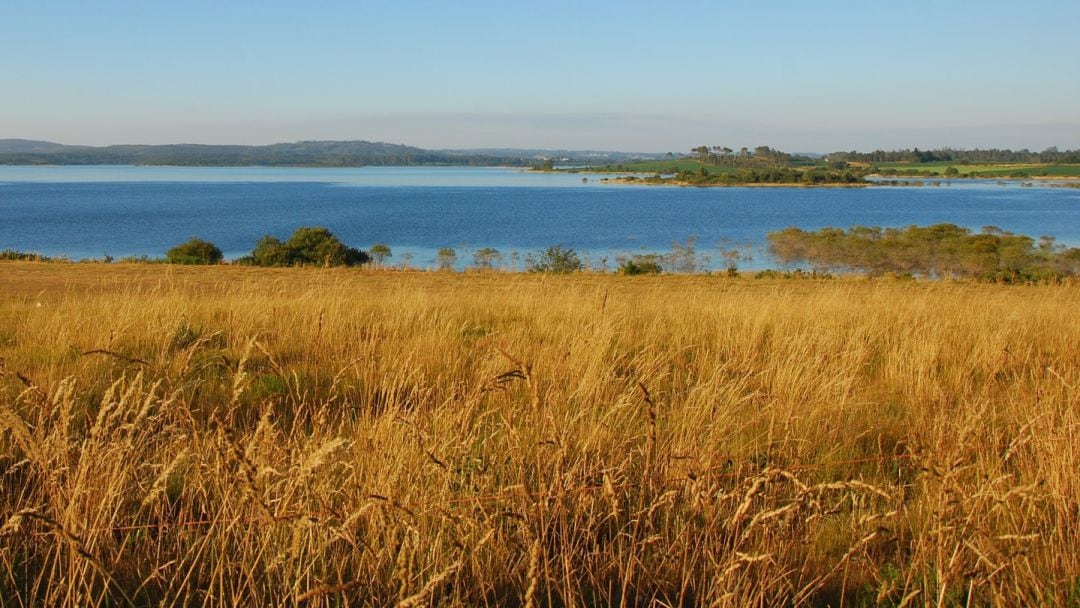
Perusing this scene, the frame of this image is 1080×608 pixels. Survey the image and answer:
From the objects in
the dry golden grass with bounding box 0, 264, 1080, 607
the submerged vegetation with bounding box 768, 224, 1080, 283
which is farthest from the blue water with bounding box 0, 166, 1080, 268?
the dry golden grass with bounding box 0, 264, 1080, 607

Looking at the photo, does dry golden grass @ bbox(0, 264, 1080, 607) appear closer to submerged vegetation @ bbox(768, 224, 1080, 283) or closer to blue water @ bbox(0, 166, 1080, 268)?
submerged vegetation @ bbox(768, 224, 1080, 283)

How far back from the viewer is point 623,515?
3.47 meters

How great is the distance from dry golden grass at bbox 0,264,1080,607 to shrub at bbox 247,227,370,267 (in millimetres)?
29150

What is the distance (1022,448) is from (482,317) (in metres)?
6.60

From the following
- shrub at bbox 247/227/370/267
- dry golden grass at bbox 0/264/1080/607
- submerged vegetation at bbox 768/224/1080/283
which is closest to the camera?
dry golden grass at bbox 0/264/1080/607

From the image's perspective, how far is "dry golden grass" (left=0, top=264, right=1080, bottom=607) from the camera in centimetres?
283

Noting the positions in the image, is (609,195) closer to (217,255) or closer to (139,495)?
(217,255)

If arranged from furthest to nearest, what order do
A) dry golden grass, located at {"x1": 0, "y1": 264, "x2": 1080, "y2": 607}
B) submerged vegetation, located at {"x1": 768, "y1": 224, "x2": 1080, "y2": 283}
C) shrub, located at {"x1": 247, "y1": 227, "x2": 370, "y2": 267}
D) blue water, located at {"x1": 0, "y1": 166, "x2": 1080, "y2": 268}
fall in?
blue water, located at {"x1": 0, "y1": 166, "x2": 1080, "y2": 268} < submerged vegetation, located at {"x1": 768, "y1": 224, "x2": 1080, "y2": 283} < shrub, located at {"x1": 247, "y1": 227, "x2": 370, "y2": 267} < dry golden grass, located at {"x1": 0, "y1": 264, "x2": 1080, "y2": 607}

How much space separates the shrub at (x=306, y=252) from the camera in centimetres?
3578

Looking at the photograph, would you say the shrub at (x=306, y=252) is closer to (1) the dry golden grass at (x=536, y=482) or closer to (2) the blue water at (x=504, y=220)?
(2) the blue water at (x=504, y=220)

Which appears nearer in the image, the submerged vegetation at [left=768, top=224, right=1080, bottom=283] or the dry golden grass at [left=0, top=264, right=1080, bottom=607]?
the dry golden grass at [left=0, top=264, right=1080, bottom=607]

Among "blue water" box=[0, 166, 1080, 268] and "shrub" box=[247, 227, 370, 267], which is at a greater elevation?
"shrub" box=[247, 227, 370, 267]

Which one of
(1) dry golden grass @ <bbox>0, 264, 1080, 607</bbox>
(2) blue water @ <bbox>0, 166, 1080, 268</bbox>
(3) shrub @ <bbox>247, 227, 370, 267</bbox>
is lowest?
(2) blue water @ <bbox>0, 166, 1080, 268</bbox>

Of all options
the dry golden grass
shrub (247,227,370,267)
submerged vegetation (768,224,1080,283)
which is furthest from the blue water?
the dry golden grass
